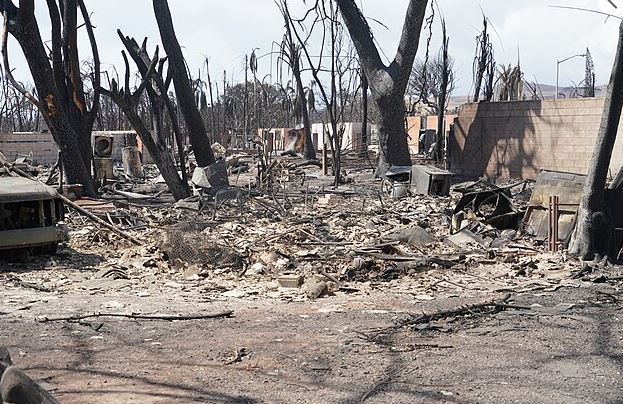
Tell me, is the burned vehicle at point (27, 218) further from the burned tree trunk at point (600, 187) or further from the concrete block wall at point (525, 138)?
the concrete block wall at point (525, 138)

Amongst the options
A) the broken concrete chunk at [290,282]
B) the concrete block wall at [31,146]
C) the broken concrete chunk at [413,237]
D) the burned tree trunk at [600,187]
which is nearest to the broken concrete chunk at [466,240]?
the broken concrete chunk at [413,237]

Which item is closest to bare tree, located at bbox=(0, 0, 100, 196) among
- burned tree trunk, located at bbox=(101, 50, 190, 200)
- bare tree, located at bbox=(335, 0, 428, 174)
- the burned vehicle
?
burned tree trunk, located at bbox=(101, 50, 190, 200)

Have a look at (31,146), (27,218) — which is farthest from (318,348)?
(31,146)

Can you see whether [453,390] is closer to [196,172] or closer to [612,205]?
[612,205]

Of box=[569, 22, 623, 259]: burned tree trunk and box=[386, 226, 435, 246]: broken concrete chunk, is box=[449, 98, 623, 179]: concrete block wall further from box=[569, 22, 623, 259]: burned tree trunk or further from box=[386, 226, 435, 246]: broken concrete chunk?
box=[569, 22, 623, 259]: burned tree trunk

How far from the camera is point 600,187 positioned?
10844 millimetres

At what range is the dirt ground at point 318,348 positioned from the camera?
5.27 meters

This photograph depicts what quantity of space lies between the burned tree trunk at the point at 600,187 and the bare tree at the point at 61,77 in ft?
37.2

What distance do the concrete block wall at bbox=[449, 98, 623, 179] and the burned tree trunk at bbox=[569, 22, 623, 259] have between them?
8.60m

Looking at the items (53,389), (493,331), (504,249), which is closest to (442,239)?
(504,249)

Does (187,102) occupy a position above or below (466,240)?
above

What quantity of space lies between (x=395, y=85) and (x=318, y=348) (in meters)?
16.9

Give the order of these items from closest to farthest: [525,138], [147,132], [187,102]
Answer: [147,132] < [187,102] < [525,138]

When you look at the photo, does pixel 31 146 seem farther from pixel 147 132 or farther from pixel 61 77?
pixel 147 132
